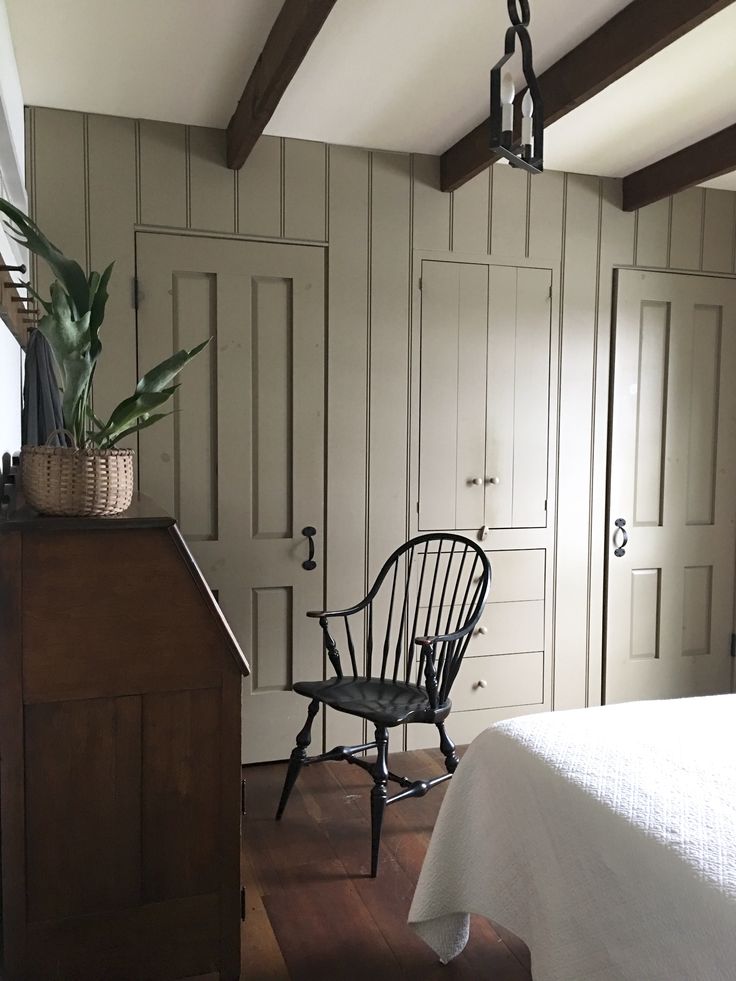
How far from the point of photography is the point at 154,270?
119 inches

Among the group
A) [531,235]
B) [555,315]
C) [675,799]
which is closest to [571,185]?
[531,235]

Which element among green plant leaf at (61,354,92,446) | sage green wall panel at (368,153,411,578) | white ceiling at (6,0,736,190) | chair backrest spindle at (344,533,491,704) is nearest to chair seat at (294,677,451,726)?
chair backrest spindle at (344,533,491,704)

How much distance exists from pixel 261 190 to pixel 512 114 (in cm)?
187

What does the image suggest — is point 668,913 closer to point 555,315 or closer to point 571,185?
point 555,315

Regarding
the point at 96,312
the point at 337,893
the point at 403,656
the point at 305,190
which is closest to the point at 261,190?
the point at 305,190

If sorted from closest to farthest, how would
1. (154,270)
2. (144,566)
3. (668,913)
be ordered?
(668,913)
(144,566)
(154,270)

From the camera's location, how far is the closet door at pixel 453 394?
132 inches

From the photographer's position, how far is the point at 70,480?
1.71m

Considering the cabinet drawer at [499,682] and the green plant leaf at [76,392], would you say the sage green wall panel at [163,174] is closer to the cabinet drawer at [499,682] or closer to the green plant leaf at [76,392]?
the green plant leaf at [76,392]

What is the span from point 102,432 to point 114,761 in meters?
0.72

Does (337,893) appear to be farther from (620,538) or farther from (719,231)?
(719,231)

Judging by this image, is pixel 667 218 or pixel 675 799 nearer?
pixel 675 799

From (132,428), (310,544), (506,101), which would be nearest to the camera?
(506,101)

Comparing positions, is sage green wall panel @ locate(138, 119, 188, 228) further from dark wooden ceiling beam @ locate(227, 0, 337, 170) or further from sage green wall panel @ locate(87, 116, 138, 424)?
dark wooden ceiling beam @ locate(227, 0, 337, 170)
